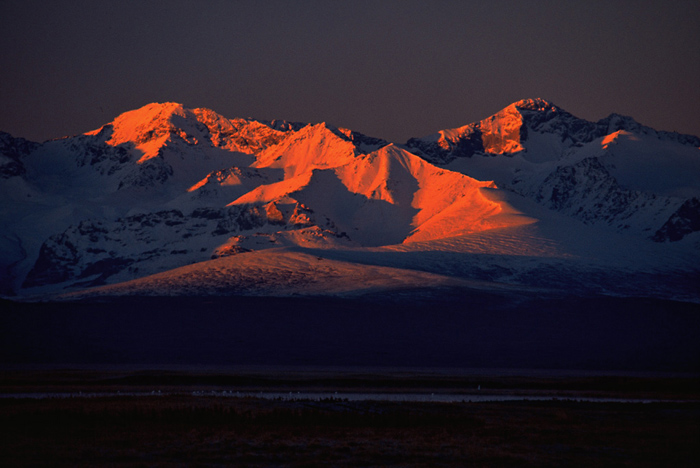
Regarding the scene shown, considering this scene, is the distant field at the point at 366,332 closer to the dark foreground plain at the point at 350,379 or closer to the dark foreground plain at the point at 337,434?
the dark foreground plain at the point at 350,379

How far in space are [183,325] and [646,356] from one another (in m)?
79.7

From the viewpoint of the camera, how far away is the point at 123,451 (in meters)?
40.2

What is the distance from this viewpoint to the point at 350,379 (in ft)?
291

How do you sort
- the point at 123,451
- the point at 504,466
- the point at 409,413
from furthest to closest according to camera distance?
the point at 409,413
the point at 123,451
the point at 504,466

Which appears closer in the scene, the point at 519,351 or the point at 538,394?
the point at 538,394

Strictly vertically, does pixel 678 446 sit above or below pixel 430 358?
above

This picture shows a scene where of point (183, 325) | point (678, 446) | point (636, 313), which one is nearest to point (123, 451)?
point (678, 446)

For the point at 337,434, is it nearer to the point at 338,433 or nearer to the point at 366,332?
the point at 338,433

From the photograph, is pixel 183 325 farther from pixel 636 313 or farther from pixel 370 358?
pixel 636 313

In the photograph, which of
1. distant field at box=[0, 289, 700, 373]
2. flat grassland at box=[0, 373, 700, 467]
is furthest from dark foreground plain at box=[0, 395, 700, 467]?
distant field at box=[0, 289, 700, 373]

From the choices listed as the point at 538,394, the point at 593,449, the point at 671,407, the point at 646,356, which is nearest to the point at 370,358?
the point at 646,356

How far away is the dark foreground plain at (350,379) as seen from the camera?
41.2m

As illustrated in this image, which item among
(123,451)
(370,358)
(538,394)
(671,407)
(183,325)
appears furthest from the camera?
(183,325)

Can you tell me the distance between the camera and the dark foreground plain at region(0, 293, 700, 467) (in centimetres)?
4125
